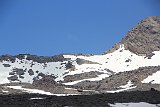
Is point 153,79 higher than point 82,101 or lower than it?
higher

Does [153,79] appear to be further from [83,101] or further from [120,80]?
Answer: [83,101]

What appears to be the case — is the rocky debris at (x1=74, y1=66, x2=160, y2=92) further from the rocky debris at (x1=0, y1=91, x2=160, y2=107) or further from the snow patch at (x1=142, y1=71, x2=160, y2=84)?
the rocky debris at (x1=0, y1=91, x2=160, y2=107)

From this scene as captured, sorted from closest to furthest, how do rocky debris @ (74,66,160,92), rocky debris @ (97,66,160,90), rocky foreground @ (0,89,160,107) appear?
rocky foreground @ (0,89,160,107), rocky debris @ (74,66,160,92), rocky debris @ (97,66,160,90)

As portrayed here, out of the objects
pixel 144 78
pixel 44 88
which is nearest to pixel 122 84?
pixel 144 78

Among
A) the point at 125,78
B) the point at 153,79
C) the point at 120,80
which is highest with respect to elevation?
the point at 125,78

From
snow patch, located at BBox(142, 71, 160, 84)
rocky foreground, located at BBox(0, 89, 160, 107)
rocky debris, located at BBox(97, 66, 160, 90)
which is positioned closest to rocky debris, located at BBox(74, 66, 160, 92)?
rocky debris, located at BBox(97, 66, 160, 90)

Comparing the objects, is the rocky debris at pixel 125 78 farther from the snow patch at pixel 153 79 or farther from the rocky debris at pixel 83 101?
the rocky debris at pixel 83 101

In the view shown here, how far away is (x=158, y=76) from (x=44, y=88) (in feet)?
210

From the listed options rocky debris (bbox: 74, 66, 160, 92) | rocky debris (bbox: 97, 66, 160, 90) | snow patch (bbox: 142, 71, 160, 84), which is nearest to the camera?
snow patch (bbox: 142, 71, 160, 84)

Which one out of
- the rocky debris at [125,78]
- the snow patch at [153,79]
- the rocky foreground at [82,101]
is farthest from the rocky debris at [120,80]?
the rocky foreground at [82,101]

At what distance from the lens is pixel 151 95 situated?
127 ft

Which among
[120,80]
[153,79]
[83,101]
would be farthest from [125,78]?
[83,101]

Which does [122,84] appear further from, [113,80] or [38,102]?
[38,102]

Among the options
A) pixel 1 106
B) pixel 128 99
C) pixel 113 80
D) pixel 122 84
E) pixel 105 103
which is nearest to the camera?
pixel 1 106
